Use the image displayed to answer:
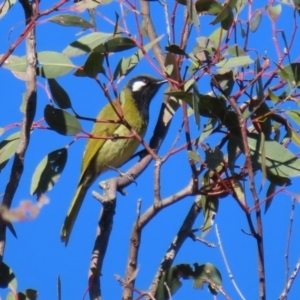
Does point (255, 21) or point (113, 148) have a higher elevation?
point (113, 148)

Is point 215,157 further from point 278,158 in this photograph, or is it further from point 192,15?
point 192,15

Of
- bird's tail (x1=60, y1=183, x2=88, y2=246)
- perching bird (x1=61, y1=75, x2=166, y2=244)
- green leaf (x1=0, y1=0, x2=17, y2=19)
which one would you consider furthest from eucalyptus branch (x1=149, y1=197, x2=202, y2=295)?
perching bird (x1=61, y1=75, x2=166, y2=244)

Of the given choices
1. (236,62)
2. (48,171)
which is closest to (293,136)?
(236,62)

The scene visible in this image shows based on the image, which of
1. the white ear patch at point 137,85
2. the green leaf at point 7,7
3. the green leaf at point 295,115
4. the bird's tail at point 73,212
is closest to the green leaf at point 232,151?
the green leaf at point 295,115

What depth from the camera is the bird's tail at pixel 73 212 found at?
2761 millimetres

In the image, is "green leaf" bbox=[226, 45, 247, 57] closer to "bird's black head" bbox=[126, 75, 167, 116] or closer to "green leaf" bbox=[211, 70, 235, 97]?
"green leaf" bbox=[211, 70, 235, 97]

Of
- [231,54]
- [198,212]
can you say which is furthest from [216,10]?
[198,212]

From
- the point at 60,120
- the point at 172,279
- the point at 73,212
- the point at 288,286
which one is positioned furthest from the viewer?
the point at 73,212

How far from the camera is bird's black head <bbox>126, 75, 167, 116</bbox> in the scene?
11.8 feet

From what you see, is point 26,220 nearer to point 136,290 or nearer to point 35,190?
point 136,290

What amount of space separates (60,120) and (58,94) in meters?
0.07

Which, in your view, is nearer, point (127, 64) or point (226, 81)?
point (226, 81)

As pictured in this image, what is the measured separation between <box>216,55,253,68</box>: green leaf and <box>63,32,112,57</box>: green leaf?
31cm

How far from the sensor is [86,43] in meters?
1.64
